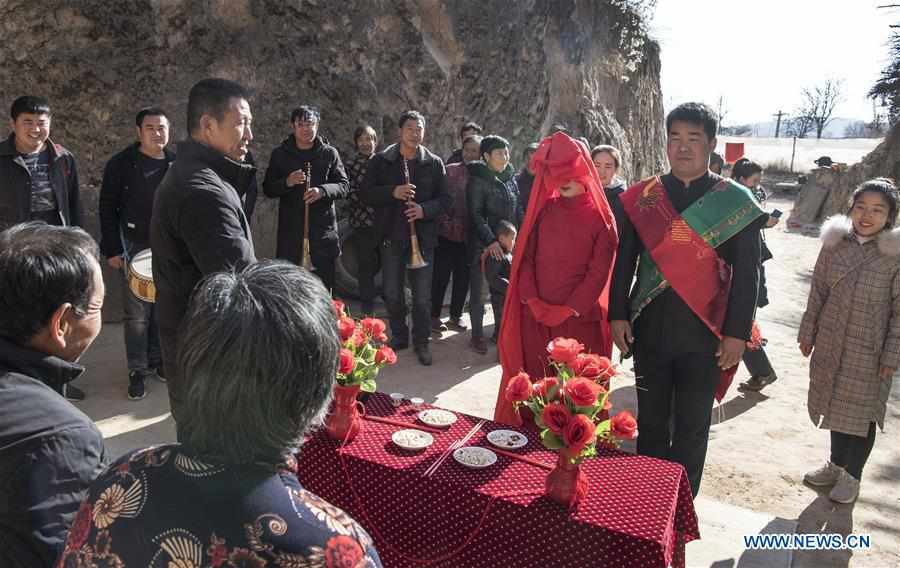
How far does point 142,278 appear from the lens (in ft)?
12.0

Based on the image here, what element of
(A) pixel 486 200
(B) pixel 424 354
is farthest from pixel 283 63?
(B) pixel 424 354

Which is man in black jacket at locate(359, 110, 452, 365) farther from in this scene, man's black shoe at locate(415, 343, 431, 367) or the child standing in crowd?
the child standing in crowd

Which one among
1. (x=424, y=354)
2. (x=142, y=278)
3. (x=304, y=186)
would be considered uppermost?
(x=304, y=186)

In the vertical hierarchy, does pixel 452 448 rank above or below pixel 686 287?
below

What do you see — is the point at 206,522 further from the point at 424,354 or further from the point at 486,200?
the point at 486,200

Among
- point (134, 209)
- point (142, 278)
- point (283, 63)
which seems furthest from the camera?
point (283, 63)

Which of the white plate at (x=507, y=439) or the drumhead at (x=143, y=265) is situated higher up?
the drumhead at (x=143, y=265)

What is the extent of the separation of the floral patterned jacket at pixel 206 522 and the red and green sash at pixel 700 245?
7.84 feet

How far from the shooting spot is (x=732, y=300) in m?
3.02

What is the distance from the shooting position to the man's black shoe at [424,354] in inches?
223

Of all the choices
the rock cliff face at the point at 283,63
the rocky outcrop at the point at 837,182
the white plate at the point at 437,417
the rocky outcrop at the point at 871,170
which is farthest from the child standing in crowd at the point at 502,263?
the rocky outcrop at the point at 837,182

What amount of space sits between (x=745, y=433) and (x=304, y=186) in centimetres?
404

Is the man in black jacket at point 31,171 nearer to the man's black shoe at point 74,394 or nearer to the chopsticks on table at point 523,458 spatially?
the man's black shoe at point 74,394

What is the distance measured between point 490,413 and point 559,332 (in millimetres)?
1266
